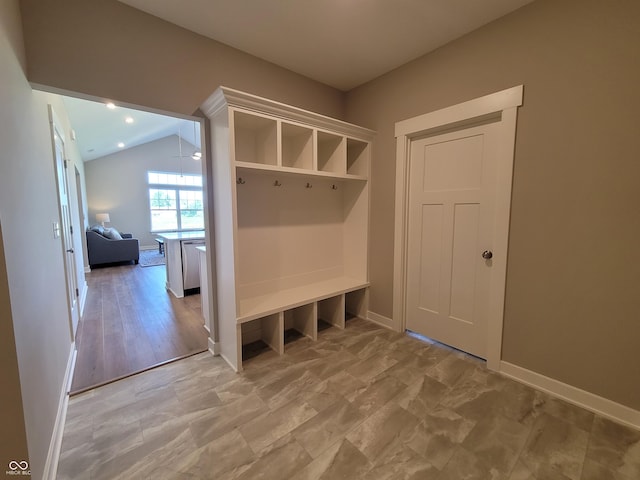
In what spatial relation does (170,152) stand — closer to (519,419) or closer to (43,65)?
(43,65)

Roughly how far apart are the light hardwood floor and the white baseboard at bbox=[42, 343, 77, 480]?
0.07m

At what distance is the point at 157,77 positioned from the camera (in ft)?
6.73

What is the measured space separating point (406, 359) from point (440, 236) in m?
1.16

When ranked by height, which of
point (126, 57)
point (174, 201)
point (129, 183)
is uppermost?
point (126, 57)

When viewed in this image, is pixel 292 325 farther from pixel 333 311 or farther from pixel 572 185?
pixel 572 185

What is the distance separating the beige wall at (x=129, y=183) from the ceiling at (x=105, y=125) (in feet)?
1.22

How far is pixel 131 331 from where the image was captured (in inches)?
119

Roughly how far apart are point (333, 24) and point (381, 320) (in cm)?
281

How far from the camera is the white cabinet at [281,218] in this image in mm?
2188

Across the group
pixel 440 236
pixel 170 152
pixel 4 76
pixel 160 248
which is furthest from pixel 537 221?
pixel 170 152

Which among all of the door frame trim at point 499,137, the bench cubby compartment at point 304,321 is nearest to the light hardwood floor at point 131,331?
the bench cubby compartment at point 304,321

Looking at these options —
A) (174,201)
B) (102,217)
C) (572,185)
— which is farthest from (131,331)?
(174,201)

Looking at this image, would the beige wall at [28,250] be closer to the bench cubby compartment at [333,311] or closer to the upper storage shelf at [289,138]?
the upper storage shelf at [289,138]

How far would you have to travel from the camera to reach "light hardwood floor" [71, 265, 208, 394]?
2340 millimetres
